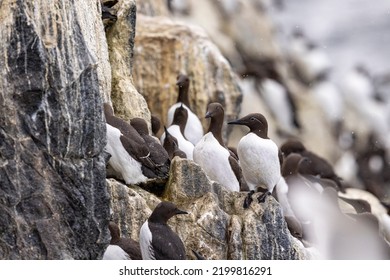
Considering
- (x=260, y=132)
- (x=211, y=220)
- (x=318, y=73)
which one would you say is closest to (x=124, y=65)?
(x=260, y=132)

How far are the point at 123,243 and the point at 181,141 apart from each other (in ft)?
10.0

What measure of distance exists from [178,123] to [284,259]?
10.6 ft

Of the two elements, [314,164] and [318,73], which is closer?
[314,164]

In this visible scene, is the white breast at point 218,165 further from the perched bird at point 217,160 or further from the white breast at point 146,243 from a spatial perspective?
the white breast at point 146,243

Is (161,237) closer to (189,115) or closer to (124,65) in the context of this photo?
(124,65)

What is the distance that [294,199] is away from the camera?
41.4 ft

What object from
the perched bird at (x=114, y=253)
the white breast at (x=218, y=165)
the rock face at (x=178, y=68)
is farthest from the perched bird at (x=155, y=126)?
the perched bird at (x=114, y=253)

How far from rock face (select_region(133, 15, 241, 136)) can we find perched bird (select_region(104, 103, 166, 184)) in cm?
408

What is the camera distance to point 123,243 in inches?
352

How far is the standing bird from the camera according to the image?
390 inches

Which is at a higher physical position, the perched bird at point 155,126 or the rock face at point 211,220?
the rock face at point 211,220

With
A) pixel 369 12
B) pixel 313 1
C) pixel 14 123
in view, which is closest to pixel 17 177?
pixel 14 123

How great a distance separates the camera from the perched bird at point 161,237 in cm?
874

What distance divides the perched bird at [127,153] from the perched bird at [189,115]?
104 inches
